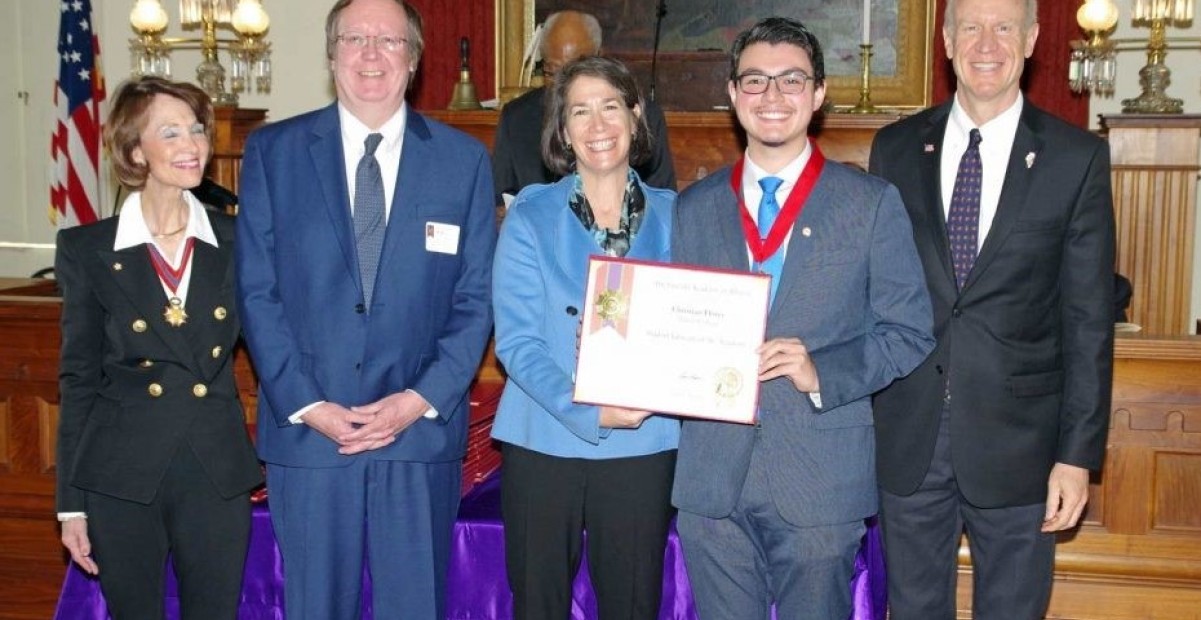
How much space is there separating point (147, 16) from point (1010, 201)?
5.20 meters

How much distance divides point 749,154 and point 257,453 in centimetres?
134

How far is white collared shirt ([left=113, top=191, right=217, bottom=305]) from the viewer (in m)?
2.90

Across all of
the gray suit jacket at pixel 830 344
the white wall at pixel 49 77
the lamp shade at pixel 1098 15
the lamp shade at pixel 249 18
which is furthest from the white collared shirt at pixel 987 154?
the white wall at pixel 49 77

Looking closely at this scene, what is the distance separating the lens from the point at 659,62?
7.65 meters

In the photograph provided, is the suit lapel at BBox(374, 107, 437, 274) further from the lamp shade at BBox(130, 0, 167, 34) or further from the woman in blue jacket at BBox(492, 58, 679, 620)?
the lamp shade at BBox(130, 0, 167, 34)

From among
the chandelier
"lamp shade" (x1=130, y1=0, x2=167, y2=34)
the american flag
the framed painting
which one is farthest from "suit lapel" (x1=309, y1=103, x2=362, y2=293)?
the american flag

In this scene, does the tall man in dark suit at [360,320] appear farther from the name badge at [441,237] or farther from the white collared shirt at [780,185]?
the white collared shirt at [780,185]

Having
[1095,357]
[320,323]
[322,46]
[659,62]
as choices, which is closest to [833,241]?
[1095,357]

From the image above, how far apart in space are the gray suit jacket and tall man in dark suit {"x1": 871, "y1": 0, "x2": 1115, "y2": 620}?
25 centimetres

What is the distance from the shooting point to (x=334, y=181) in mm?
2818

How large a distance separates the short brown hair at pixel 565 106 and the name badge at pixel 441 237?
273mm

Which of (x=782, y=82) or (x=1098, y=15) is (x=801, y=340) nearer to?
(x=782, y=82)

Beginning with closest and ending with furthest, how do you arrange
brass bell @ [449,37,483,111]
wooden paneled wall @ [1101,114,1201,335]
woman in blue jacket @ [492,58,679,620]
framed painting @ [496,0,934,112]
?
woman in blue jacket @ [492,58,679,620] < wooden paneled wall @ [1101,114,1201,335] < brass bell @ [449,37,483,111] < framed painting @ [496,0,934,112]

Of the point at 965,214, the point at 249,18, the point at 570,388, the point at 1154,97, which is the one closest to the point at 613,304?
the point at 570,388
